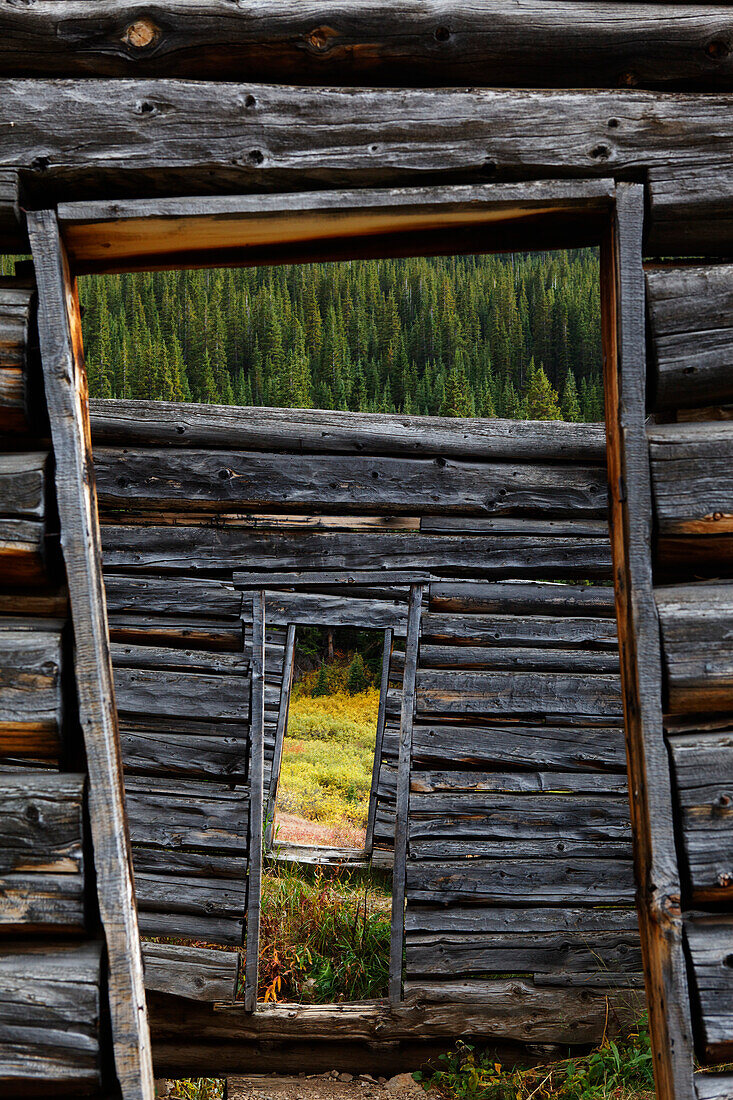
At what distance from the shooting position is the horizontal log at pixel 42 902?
1.74 m

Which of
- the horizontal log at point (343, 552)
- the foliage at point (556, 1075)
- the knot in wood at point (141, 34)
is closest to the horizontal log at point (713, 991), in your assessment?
the knot in wood at point (141, 34)

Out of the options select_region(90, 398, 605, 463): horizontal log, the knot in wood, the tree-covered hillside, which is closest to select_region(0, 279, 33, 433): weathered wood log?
the knot in wood

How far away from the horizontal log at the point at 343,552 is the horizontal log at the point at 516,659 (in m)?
0.47

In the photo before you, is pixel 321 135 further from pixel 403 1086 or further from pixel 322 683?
pixel 322 683

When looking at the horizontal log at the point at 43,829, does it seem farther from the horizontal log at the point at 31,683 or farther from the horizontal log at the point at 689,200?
the horizontal log at the point at 689,200

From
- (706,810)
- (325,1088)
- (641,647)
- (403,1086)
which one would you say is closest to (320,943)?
(325,1088)

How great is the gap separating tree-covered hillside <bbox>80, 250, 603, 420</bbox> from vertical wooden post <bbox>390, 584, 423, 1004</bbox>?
3.61m

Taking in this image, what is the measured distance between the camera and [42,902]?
5.72ft

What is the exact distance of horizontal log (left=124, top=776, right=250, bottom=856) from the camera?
454cm

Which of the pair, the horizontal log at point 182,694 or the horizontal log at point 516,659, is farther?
the horizontal log at point 516,659

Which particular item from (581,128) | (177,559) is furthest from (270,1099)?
(581,128)

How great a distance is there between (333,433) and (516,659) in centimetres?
174

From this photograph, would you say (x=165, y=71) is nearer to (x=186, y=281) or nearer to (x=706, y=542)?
(x=706, y=542)

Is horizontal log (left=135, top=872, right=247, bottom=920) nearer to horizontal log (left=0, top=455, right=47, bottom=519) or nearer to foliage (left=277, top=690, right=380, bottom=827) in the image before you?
horizontal log (left=0, top=455, right=47, bottom=519)
